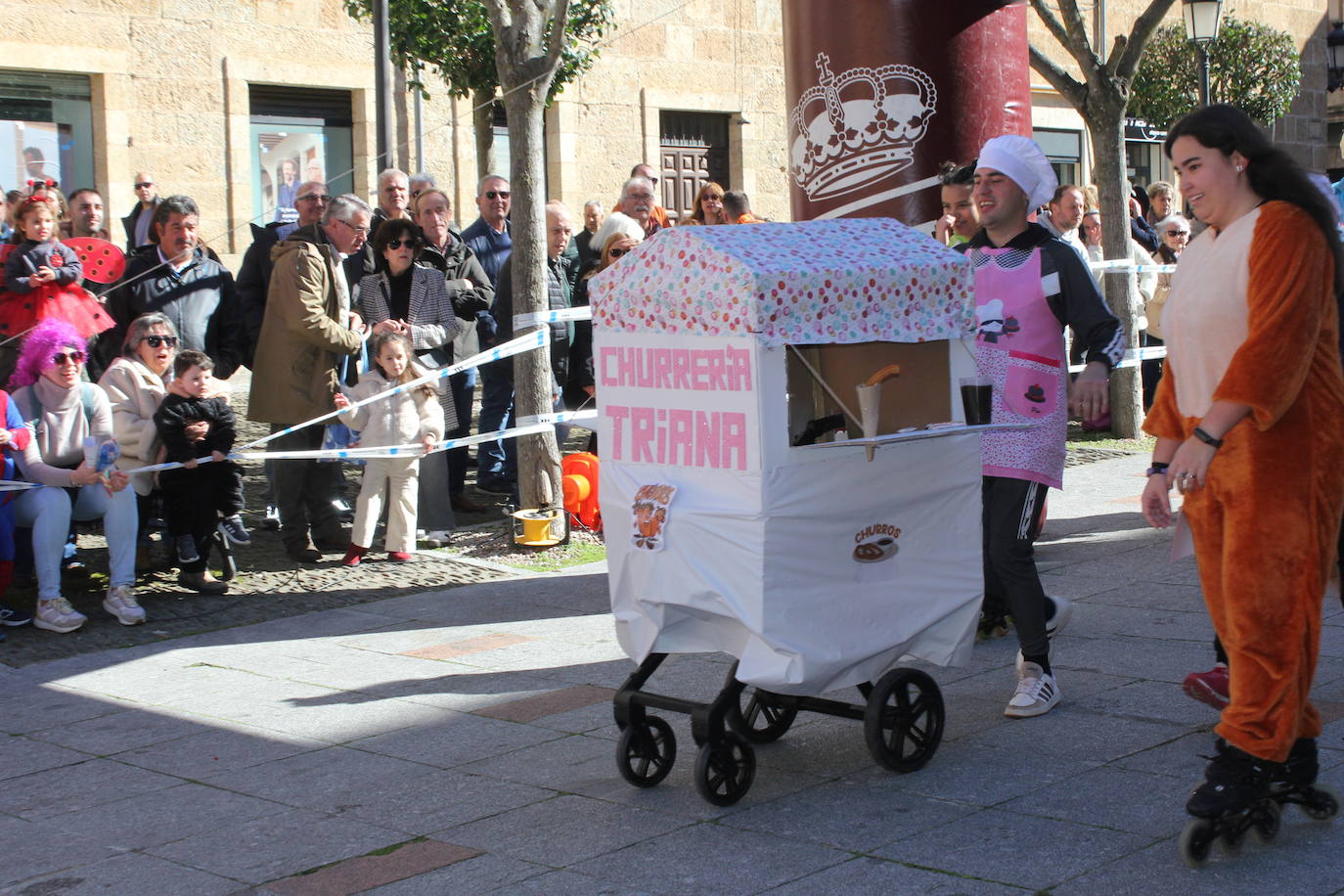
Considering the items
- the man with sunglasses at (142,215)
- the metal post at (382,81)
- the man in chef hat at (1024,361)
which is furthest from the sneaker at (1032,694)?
the man with sunglasses at (142,215)

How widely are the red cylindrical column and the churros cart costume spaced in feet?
9.78

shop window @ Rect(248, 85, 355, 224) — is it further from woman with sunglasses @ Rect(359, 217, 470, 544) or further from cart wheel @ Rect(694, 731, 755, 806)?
cart wheel @ Rect(694, 731, 755, 806)

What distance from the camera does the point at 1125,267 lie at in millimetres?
12859

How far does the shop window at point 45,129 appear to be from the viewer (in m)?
16.3

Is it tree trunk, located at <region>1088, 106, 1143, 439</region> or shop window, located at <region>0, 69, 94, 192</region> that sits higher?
shop window, located at <region>0, 69, 94, 192</region>

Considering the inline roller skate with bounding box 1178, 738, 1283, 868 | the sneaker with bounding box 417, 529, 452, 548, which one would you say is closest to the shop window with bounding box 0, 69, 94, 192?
the sneaker with bounding box 417, 529, 452, 548

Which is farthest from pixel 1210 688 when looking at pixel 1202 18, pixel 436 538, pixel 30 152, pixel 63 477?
pixel 30 152

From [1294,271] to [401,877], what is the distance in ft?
8.80

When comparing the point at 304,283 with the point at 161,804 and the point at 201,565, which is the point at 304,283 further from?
the point at 161,804

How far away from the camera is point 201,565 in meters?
7.79

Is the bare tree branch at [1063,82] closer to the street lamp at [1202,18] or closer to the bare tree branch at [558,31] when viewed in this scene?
the street lamp at [1202,18]

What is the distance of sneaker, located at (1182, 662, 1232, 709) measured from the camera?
4891 mm

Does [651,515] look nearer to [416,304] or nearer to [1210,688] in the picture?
[1210,688]

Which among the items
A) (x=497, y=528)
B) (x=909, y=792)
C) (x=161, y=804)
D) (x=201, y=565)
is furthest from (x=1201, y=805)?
(x=497, y=528)
